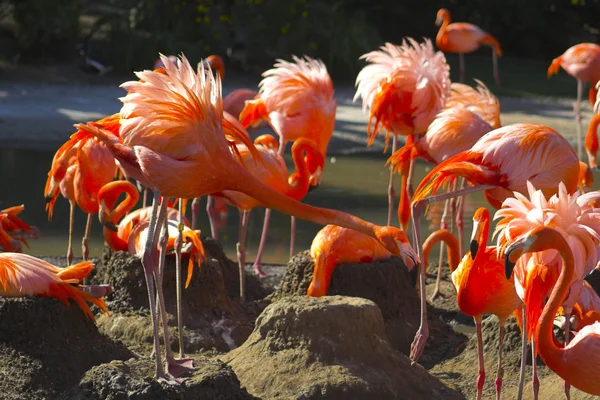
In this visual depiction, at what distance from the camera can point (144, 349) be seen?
5.38 m

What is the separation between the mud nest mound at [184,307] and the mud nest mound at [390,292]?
378mm

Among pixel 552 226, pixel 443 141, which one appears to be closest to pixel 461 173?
pixel 552 226

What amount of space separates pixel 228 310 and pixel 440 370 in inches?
Answer: 47.8

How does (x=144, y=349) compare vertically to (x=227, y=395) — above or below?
below

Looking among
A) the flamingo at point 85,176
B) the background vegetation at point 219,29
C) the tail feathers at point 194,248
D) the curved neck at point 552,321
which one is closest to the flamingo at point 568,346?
the curved neck at point 552,321

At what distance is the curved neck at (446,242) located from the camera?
5.21 m

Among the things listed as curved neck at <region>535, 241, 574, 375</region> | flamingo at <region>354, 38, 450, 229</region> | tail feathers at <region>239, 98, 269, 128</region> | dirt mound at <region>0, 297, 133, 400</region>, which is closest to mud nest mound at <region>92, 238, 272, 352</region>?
dirt mound at <region>0, 297, 133, 400</region>

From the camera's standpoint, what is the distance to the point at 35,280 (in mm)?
4738

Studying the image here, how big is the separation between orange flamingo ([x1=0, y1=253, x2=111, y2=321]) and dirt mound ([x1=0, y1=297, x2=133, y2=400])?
4 cm

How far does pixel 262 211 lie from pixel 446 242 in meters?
3.91

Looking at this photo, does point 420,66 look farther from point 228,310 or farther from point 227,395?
point 227,395

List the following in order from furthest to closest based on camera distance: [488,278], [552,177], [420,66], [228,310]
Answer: [420,66]
[228,310]
[552,177]
[488,278]

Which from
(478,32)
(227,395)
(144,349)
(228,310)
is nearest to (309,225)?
(228,310)

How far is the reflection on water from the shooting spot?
777cm
